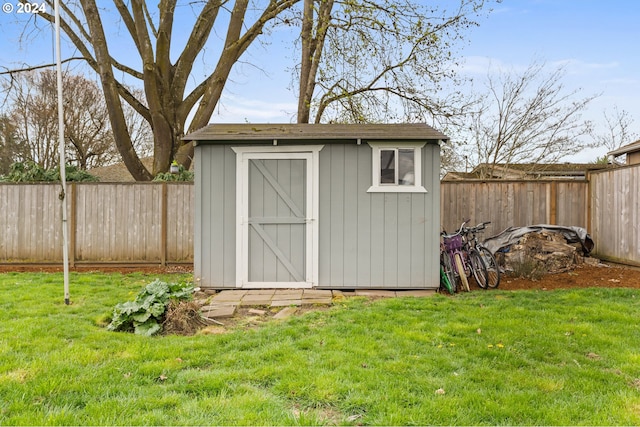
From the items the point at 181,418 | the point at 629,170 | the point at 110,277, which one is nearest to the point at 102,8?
the point at 110,277

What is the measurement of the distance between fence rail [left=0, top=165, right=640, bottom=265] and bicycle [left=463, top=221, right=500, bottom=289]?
1.61 m

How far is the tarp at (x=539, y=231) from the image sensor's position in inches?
259

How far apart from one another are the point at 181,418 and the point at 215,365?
78cm

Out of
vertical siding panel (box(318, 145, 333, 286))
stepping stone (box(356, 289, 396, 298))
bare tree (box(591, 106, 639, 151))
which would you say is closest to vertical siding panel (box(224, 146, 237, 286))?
vertical siding panel (box(318, 145, 333, 286))

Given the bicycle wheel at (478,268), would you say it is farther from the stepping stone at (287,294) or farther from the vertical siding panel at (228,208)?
the vertical siding panel at (228,208)

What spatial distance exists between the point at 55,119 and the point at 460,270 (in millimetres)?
19397

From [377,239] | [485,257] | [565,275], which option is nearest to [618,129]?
[565,275]

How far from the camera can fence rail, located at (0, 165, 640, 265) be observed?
736 cm

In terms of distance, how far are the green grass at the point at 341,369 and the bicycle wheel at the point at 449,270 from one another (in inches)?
42.8

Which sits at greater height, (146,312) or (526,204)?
(526,204)

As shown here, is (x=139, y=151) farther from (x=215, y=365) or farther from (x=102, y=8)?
(x=215, y=365)

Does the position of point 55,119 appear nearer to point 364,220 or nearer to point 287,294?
point 287,294

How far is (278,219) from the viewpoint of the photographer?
5480 millimetres

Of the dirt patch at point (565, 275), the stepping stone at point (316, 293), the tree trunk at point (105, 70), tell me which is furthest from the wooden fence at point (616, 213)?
the tree trunk at point (105, 70)
